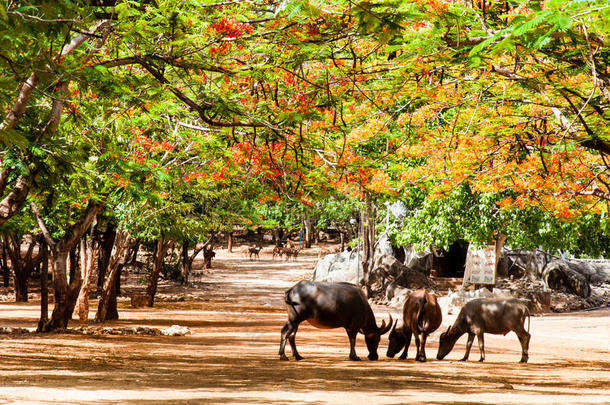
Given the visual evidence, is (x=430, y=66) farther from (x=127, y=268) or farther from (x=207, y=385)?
(x=127, y=268)

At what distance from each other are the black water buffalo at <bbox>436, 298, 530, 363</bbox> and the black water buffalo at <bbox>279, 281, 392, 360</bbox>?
5.82ft

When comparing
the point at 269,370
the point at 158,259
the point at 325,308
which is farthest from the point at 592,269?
the point at 269,370

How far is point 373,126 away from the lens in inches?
570

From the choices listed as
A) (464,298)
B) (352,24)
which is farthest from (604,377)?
(464,298)

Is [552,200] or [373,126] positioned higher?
[373,126]

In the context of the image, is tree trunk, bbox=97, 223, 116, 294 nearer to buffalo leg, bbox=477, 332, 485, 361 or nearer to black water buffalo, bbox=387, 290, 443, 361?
black water buffalo, bbox=387, 290, 443, 361

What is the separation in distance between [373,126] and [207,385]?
7.20 m

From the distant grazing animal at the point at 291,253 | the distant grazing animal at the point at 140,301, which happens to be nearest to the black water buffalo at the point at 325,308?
the distant grazing animal at the point at 140,301

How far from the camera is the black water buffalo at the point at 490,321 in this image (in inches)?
525

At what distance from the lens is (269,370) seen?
11.0 metres

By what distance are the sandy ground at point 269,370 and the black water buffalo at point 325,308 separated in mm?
520

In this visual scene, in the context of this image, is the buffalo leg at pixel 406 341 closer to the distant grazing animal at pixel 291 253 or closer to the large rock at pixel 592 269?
the large rock at pixel 592 269

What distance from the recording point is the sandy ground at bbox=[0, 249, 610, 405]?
8438mm

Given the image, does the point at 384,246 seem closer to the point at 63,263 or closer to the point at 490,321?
the point at 63,263
